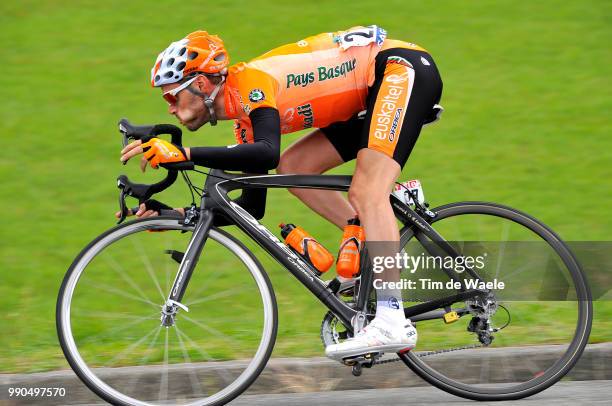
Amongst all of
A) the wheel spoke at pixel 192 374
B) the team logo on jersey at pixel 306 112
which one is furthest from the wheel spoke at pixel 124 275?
the team logo on jersey at pixel 306 112

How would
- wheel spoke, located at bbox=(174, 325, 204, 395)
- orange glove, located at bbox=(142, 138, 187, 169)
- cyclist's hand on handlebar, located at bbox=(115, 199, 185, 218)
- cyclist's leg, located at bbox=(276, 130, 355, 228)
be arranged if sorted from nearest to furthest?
orange glove, located at bbox=(142, 138, 187, 169) → cyclist's hand on handlebar, located at bbox=(115, 199, 185, 218) → wheel spoke, located at bbox=(174, 325, 204, 395) → cyclist's leg, located at bbox=(276, 130, 355, 228)

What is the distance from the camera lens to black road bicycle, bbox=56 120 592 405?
5.24 m

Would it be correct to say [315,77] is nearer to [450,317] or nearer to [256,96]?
[256,96]

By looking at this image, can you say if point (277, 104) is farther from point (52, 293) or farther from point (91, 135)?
point (91, 135)

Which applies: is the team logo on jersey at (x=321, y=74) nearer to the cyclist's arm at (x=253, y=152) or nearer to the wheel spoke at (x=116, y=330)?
the cyclist's arm at (x=253, y=152)

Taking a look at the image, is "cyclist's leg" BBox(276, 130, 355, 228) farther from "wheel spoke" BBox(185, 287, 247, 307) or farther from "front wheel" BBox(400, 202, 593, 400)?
"wheel spoke" BBox(185, 287, 247, 307)

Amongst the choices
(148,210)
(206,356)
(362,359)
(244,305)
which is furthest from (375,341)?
(148,210)

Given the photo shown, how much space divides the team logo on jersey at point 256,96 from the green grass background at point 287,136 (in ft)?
5.26

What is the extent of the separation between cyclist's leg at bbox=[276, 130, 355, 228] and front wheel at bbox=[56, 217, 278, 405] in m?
0.57

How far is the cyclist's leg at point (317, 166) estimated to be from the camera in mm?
5656

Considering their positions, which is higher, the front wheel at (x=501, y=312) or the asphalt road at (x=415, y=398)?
the front wheel at (x=501, y=312)

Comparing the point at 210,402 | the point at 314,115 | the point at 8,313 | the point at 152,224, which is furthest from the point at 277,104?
the point at 8,313

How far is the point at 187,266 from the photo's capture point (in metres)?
5.23

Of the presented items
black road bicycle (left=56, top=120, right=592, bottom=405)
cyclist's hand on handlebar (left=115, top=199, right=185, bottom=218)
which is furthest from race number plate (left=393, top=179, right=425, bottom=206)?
cyclist's hand on handlebar (left=115, top=199, right=185, bottom=218)
